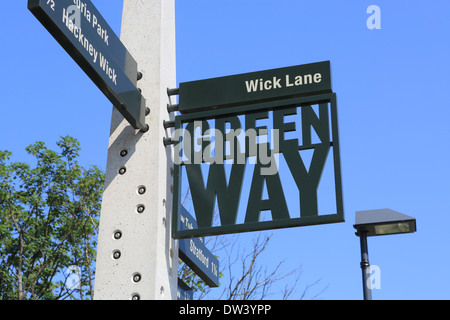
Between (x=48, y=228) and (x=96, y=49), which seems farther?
(x=48, y=228)

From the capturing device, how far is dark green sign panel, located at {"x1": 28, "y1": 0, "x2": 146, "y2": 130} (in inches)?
174

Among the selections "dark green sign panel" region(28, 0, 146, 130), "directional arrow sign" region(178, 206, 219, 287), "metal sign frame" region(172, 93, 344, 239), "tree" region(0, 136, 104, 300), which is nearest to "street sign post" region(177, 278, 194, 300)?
"directional arrow sign" region(178, 206, 219, 287)

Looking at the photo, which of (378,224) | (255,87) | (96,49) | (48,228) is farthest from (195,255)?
(48,228)

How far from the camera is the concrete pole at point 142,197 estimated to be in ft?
16.5

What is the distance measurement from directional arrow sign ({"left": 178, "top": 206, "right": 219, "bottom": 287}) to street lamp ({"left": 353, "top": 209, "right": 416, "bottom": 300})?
6.83 feet

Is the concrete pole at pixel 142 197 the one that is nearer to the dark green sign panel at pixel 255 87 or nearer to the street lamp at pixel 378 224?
the dark green sign panel at pixel 255 87

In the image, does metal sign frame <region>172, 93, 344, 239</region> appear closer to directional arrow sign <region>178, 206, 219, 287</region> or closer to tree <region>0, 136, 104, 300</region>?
directional arrow sign <region>178, 206, 219, 287</region>

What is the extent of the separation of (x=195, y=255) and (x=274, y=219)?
1274 mm

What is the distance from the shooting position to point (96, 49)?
193 inches

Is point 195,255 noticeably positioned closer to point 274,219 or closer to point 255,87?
point 274,219

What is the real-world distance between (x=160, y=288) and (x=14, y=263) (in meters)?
13.4
